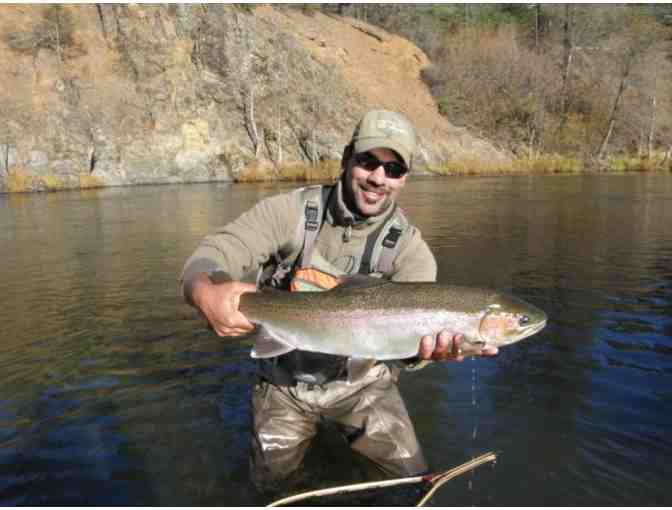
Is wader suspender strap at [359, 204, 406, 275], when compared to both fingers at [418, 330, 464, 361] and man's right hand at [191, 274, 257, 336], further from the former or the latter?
man's right hand at [191, 274, 257, 336]

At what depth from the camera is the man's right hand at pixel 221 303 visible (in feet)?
9.56

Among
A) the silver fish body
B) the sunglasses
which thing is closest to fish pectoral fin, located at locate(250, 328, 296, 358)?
the silver fish body

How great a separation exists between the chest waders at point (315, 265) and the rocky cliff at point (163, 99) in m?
27.5

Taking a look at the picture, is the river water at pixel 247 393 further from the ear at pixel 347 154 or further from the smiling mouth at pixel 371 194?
the ear at pixel 347 154

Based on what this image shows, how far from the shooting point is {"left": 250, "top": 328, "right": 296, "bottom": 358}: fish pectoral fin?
3021 millimetres

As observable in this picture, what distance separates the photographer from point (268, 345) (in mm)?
3041

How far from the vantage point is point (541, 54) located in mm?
49906

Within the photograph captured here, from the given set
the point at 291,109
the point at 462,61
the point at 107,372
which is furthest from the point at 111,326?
the point at 462,61

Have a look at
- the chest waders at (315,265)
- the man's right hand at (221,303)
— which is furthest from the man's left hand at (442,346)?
the man's right hand at (221,303)

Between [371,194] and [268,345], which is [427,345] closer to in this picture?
[268,345]

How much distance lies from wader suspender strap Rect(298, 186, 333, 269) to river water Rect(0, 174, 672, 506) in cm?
149

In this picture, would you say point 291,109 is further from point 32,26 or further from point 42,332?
point 42,332

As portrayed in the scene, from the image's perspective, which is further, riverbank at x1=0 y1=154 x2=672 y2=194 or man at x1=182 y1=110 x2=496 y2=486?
riverbank at x1=0 y1=154 x2=672 y2=194

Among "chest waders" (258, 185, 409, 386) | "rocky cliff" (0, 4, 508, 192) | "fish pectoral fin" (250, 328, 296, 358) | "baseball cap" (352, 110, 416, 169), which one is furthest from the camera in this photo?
"rocky cliff" (0, 4, 508, 192)
